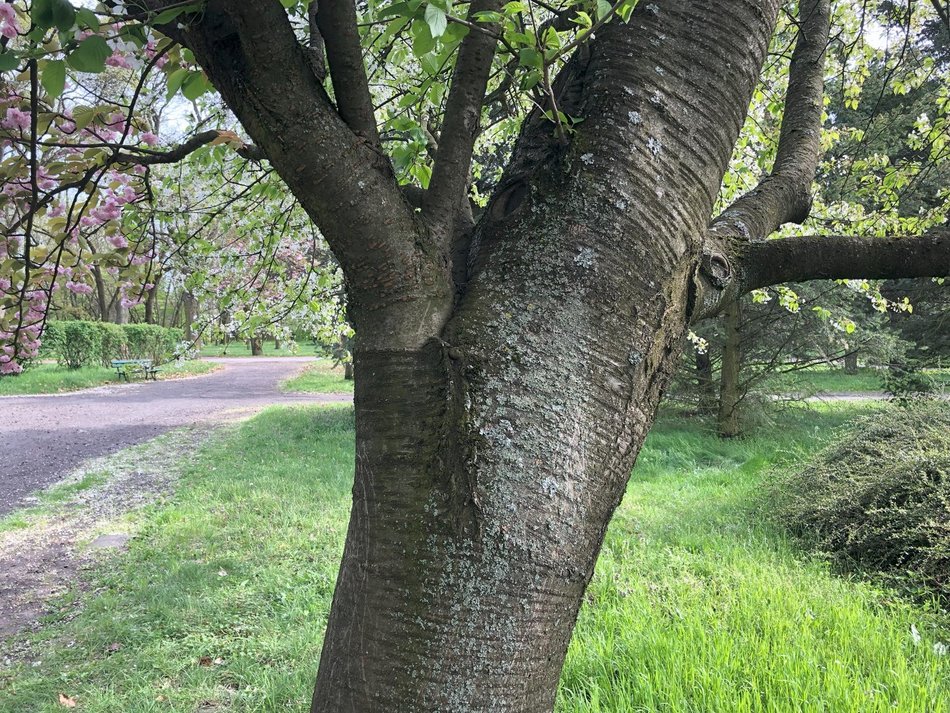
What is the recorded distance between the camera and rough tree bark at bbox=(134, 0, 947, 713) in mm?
1020

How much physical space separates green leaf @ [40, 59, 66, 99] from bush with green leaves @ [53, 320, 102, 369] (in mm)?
20279

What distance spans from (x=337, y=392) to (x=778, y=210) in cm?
1765

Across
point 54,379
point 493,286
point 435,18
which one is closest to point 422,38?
point 435,18

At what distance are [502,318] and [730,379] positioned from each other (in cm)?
997

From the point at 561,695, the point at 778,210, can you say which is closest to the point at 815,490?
the point at 561,695

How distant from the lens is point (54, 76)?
1.09 m

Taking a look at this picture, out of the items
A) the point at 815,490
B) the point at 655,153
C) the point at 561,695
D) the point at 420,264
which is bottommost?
the point at 561,695

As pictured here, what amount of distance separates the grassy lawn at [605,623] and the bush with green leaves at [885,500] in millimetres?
269

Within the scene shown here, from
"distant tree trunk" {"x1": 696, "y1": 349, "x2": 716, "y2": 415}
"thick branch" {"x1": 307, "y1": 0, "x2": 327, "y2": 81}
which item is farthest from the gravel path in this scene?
"distant tree trunk" {"x1": 696, "y1": 349, "x2": 716, "y2": 415}

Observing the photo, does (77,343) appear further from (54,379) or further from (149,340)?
(149,340)

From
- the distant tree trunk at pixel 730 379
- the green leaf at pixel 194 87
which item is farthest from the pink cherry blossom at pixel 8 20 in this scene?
the distant tree trunk at pixel 730 379

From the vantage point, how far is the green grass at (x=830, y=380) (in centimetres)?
1054

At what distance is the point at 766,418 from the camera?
10266mm

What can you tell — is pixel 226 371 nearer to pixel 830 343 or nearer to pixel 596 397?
pixel 830 343
